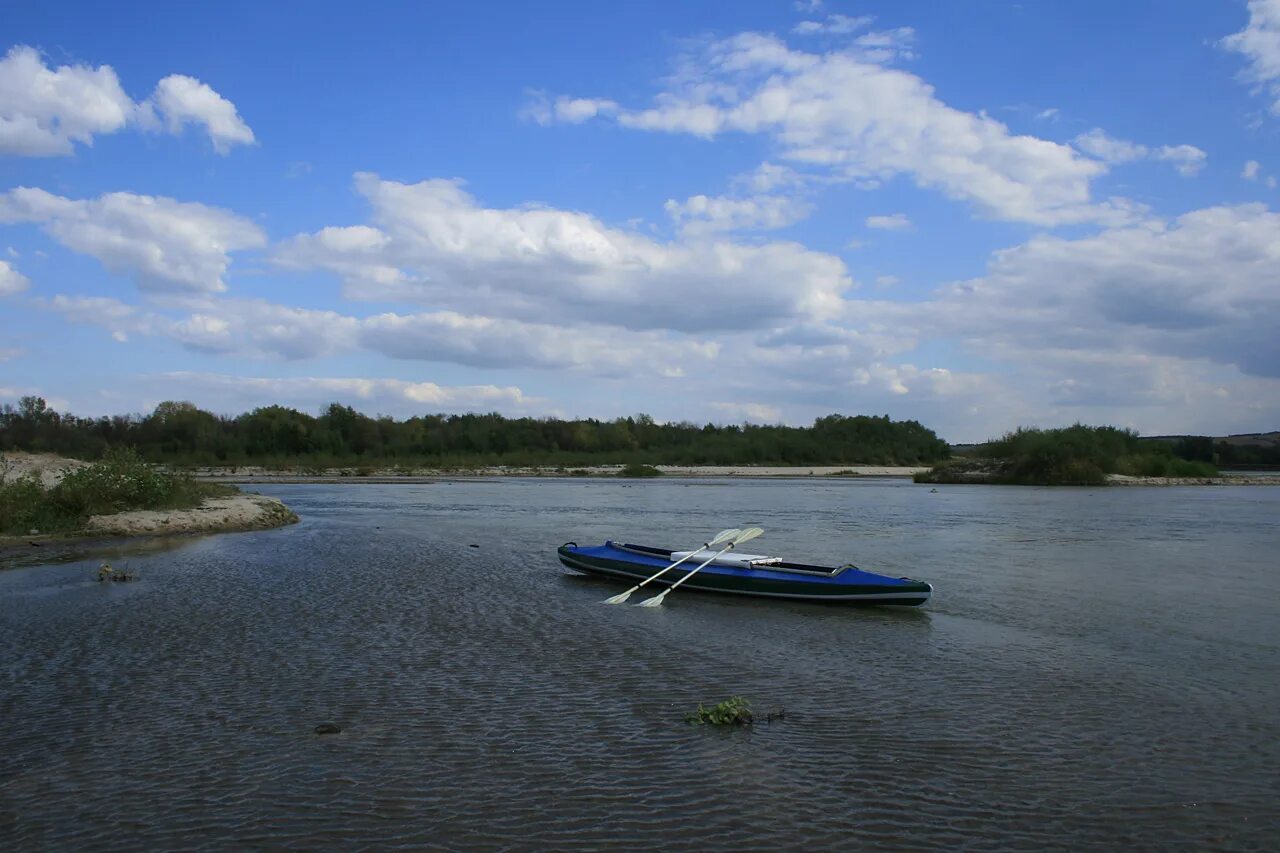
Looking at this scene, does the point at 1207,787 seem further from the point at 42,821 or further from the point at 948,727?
the point at 42,821

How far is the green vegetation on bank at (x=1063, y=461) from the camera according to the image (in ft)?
202

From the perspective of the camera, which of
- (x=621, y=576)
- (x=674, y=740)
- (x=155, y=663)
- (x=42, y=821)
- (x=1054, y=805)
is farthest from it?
(x=621, y=576)

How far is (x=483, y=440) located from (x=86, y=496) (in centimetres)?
8575

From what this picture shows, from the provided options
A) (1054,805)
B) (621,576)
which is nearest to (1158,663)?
(1054,805)

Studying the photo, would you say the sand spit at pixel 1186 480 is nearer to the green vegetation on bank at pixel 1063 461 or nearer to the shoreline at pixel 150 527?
the green vegetation on bank at pixel 1063 461

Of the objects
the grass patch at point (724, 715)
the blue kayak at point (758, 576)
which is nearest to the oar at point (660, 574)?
the blue kayak at point (758, 576)

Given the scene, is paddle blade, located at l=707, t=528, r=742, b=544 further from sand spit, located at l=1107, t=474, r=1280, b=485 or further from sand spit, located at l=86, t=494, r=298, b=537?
sand spit, located at l=1107, t=474, r=1280, b=485

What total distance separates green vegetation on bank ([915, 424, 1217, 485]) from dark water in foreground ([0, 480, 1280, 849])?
146 ft

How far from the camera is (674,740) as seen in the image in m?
8.44

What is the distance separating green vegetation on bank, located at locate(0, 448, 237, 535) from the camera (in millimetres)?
23766

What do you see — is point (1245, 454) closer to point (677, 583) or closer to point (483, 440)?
point (483, 440)

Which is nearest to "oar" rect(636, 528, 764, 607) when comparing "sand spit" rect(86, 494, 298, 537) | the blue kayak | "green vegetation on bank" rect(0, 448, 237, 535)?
the blue kayak

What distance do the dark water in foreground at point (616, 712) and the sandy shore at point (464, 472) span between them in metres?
63.1

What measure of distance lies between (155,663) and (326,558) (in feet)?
37.0
